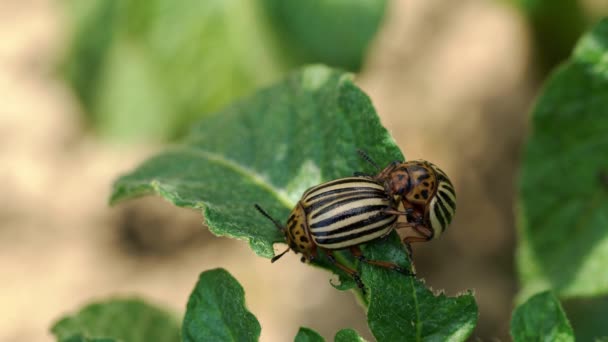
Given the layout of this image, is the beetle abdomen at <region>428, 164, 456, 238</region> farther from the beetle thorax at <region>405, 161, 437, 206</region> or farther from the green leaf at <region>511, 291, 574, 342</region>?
the green leaf at <region>511, 291, 574, 342</region>

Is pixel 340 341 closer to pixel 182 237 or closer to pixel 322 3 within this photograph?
pixel 322 3

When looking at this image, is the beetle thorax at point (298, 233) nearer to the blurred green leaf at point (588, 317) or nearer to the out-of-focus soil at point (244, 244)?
the blurred green leaf at point (588, 317)

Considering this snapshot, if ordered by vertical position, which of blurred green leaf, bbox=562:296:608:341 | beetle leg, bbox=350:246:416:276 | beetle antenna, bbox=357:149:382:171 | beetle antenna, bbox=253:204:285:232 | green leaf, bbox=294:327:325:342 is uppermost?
blurred green leaf, bbox=562:296:608:341

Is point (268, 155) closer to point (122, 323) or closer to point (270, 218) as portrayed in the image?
point (270, 218)

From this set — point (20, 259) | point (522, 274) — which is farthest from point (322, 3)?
point (20, 259)

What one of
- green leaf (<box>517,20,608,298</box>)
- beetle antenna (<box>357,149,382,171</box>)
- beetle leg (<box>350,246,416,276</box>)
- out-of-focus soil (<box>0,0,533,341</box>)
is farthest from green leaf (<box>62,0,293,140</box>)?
beetle leg (<box>350,246,416,276</box>)

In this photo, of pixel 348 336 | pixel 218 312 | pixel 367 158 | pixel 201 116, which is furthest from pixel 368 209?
pixel 201 116
